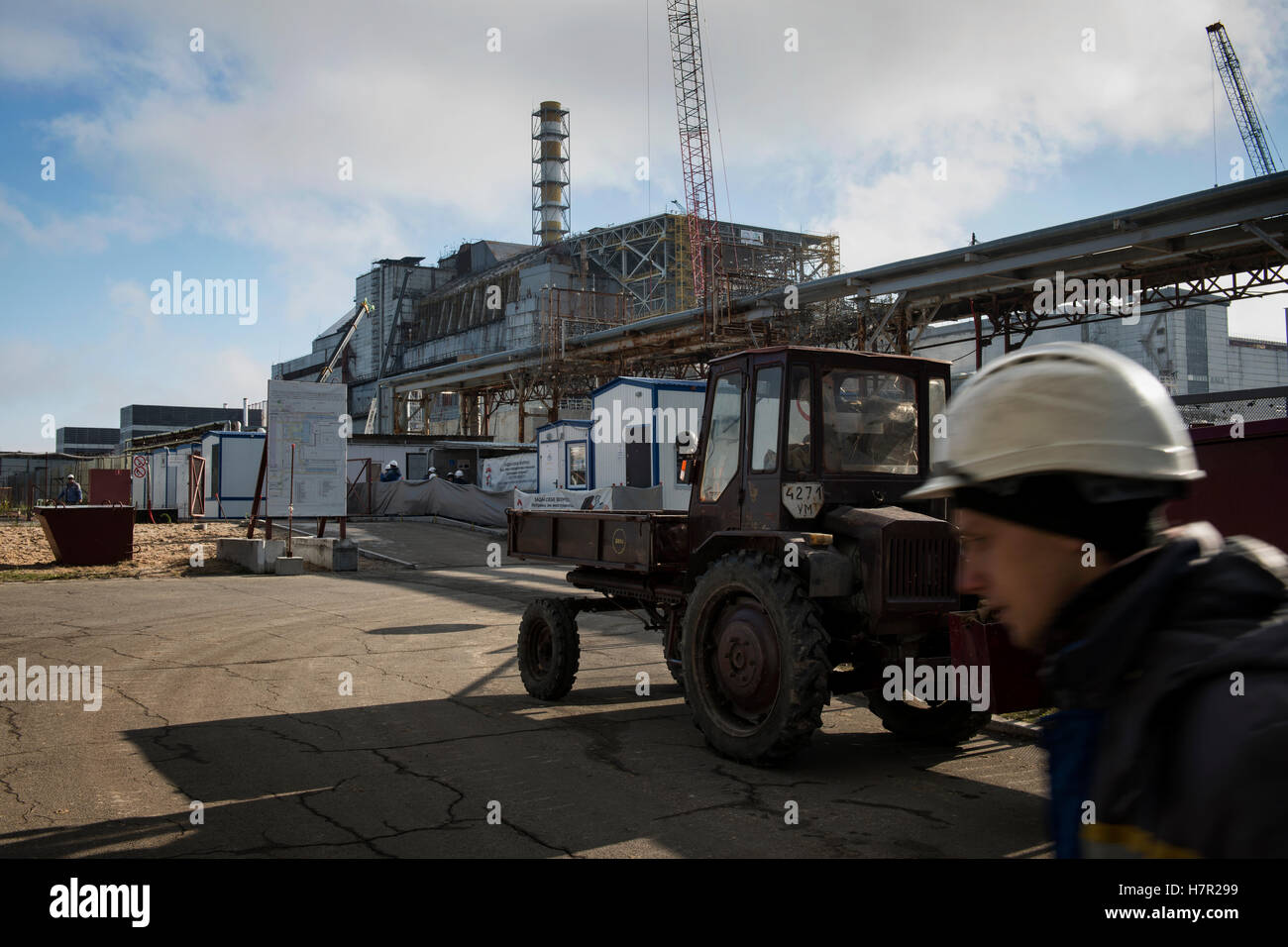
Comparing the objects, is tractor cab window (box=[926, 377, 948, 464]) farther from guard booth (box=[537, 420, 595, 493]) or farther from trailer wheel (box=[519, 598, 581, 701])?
guard booth (box=[537, 420, 595, 493])

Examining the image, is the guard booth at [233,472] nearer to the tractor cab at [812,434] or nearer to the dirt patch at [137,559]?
the dirt patch at [137,559]

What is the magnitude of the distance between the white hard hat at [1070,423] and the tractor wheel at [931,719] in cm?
640

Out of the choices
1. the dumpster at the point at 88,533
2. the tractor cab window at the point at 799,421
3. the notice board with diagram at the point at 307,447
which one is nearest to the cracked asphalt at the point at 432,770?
the tractor cab window at the point at 799,421

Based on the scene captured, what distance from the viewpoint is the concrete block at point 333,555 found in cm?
2323

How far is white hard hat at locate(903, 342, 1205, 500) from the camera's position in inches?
52.3

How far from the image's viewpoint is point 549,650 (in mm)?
9484

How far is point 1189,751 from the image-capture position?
1.08m

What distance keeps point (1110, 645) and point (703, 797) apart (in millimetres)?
5259

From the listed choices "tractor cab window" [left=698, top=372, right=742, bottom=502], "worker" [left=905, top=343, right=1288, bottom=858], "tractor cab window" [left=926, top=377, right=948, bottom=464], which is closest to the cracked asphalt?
"tractor cab window" [left=698, top=372, right=742, bottom=502]

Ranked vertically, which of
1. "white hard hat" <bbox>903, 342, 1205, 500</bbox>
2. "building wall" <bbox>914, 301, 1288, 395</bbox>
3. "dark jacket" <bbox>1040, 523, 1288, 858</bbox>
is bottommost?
"dark jacket" <bbox>1040, 523, 1288, 858</bbox>

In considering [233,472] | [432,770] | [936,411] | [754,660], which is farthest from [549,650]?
[233,472]

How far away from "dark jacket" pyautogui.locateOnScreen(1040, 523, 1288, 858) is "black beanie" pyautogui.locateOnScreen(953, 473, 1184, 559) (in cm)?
5
